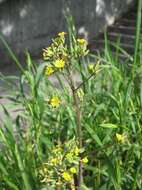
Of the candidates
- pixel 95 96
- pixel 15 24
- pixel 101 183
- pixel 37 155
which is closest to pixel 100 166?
pixel 101 183

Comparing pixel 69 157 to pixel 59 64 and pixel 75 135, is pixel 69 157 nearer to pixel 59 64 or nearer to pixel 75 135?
pixel 59 64

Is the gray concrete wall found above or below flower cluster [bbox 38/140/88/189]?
below

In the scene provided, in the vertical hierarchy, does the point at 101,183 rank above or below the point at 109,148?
below

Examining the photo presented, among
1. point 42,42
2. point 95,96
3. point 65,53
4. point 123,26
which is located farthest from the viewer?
point 123,26

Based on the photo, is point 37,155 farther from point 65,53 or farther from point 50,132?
point 65,53

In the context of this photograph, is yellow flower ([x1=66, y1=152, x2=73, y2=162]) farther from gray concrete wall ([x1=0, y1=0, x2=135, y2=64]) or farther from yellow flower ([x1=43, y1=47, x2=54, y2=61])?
gray concrete wall ([x1=0, y1=0, x2=135, y2=64])

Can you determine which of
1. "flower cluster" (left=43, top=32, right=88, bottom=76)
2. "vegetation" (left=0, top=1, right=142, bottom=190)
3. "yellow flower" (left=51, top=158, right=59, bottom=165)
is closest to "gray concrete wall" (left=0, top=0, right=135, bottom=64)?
"vegetation" (left=0, top=1, right=142, bottom=190)

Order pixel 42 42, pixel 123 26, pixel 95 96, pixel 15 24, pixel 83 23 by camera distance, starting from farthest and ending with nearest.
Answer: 1. pixel 123 26
2. pixel 83 23
3. pixel 42 42
4. pixel 15 24
5. pixel 95 96

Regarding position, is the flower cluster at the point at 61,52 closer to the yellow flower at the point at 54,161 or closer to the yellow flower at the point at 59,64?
the yellow flower at the point at 59,64
